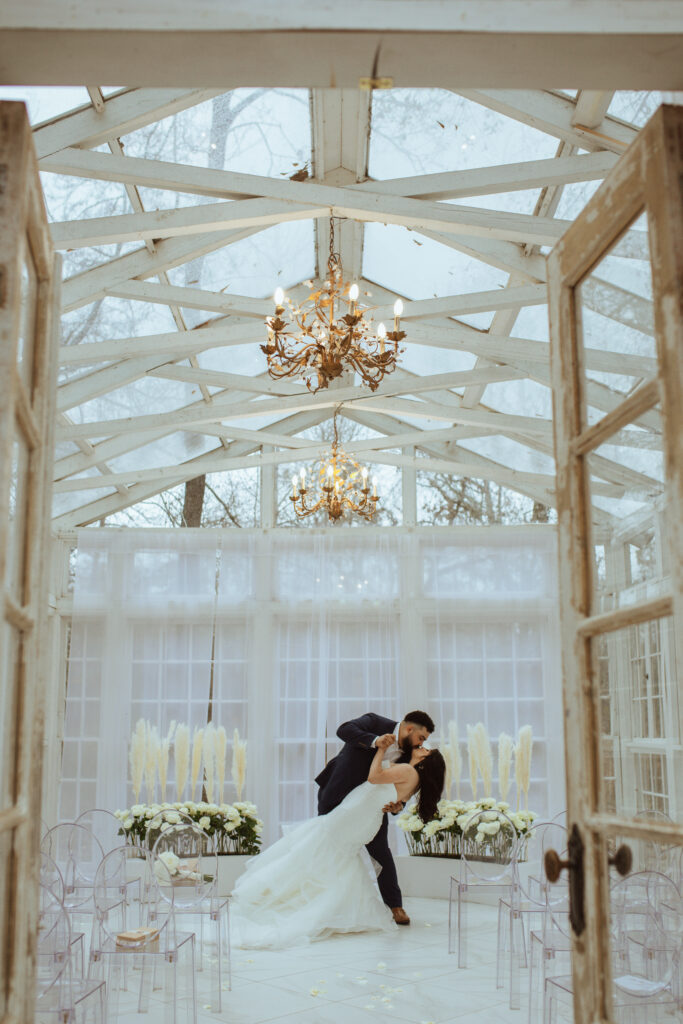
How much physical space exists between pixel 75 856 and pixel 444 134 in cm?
518

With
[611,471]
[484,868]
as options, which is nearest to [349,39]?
[611,471]

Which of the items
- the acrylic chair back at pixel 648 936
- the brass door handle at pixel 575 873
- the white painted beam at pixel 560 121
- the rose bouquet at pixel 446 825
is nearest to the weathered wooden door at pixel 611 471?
the brass door handle at pixel 575 873

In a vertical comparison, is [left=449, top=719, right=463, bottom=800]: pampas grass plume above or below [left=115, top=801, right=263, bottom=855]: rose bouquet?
above

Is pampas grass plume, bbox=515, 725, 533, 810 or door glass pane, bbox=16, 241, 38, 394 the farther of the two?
pampas grass plume, bbox=515, 725, 533, 810

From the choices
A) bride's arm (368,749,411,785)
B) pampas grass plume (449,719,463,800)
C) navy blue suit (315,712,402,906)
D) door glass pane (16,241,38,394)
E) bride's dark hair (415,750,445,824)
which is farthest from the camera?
pampas grass plume (449,719,463,800)

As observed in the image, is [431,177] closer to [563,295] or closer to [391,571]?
[563,295]

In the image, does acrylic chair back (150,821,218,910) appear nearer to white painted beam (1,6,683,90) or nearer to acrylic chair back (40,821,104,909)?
acrylic chair back (40,821,104,909)

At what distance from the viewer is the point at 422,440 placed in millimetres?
8984

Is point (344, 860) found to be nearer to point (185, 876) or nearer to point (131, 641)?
point (185, 876)

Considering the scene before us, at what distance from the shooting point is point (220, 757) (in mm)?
9461

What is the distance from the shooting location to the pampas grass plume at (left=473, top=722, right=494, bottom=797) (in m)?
9.27

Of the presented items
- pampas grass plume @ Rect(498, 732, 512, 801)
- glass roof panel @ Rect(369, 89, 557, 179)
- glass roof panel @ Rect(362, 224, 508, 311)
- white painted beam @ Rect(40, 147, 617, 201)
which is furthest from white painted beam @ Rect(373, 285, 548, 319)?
pampas grass plume @ Rect(498, 732, 512, 801)

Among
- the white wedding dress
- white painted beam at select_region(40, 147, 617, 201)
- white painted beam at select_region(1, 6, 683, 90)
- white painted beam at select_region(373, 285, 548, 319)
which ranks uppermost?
white painted beam at select_region(40, 147, 617, 201)

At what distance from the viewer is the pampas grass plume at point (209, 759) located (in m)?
9.43
